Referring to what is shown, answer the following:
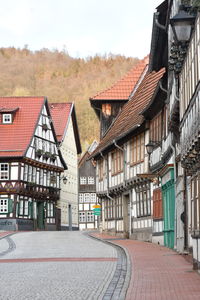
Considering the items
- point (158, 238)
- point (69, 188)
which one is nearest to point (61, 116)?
point (69, 188)

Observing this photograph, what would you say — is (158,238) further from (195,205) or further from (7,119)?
(7,119)

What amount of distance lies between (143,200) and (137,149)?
2.60 metres

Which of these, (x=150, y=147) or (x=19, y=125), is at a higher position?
(x=19, y=125)

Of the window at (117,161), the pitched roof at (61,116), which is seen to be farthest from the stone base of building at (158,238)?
the pitched roof at (61,116)

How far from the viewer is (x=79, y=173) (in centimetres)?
8225

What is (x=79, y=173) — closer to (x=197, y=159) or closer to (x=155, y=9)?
(x=155, y=9)

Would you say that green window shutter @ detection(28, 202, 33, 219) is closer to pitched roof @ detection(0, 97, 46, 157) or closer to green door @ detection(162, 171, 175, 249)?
pitched roof @ detection(0, 97, 46, 157)

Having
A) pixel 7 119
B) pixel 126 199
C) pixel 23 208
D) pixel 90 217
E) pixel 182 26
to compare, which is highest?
pixel 7 119

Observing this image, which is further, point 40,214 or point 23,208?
point 40,214

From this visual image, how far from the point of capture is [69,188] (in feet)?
224

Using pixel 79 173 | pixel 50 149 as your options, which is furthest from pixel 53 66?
pixel 50 149

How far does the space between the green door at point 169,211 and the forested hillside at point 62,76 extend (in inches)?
3618

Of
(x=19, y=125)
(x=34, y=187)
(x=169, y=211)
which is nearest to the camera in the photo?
(x=169, y=211)

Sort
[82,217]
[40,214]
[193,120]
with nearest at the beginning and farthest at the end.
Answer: [193,120], [40,214], [82,217]
